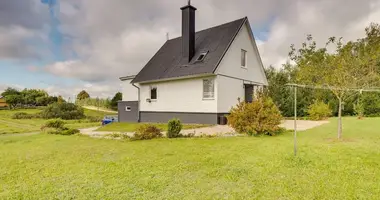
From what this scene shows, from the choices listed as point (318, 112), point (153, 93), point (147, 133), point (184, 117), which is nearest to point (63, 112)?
point (153, 93)

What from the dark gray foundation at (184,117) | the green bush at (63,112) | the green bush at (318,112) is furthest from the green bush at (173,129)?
the green bush at (63,112)

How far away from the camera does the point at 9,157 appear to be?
7.32 m

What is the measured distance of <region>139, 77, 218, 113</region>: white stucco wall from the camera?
634 inches

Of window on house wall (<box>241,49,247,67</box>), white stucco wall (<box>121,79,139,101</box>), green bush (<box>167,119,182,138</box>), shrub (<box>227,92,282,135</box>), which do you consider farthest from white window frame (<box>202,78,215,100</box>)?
white stucco wall (<box>121,79,139,101</box>)

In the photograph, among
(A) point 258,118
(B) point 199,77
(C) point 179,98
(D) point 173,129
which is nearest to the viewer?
(A) point 258,118

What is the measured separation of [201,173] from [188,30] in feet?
47.5

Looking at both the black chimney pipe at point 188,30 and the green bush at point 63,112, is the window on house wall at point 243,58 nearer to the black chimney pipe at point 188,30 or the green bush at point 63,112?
the black chimney pipe at point 188,30

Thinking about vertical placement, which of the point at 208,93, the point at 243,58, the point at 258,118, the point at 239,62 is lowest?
the point at 258,118

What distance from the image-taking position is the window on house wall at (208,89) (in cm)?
1572

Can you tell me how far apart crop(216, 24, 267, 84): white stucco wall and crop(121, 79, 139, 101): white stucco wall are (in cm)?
916

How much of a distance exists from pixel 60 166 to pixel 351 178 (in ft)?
21.1

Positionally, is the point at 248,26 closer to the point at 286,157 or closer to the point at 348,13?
the point at 348,13

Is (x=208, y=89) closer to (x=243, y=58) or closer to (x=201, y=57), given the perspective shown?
(x=201, y=57)

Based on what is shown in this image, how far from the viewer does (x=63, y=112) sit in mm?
30344
